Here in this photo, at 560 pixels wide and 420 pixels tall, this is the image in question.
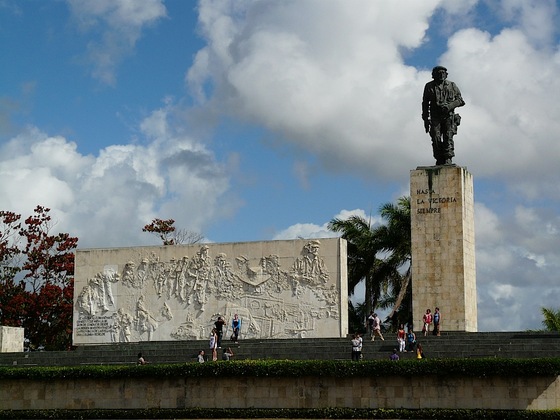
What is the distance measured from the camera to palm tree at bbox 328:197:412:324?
32656 mm

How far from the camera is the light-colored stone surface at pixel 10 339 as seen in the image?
92.6 feet

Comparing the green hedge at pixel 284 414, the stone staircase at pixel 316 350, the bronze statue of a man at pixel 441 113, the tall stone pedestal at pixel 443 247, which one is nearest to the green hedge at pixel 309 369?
the green hedge at pixel 284 414

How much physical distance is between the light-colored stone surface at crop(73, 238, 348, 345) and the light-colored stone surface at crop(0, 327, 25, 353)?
164 centimetres

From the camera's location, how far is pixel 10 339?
94.1ft

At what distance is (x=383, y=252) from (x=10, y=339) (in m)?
12.5

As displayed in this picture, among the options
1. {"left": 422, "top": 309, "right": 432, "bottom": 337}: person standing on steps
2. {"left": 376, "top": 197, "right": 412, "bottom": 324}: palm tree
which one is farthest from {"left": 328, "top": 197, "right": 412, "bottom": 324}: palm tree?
{"left": 422, "top": 309, "right": 432, "bottom": 337}: person standing on steps

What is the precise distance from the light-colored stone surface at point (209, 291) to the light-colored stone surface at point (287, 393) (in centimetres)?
563

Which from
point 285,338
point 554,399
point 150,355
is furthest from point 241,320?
point 554,399

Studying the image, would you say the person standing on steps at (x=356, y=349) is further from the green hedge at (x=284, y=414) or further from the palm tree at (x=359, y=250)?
the palm tree at (x=359, y=250)

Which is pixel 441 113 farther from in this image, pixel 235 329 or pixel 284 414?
pixel 284 414

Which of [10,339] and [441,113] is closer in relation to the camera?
[441,113]

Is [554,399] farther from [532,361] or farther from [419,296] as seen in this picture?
[419,296]

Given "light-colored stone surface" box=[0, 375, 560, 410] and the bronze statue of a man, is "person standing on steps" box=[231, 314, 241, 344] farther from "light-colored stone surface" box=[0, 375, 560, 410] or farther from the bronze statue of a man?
the bronze statue of a man

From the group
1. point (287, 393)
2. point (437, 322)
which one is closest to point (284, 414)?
point (287, 393)
